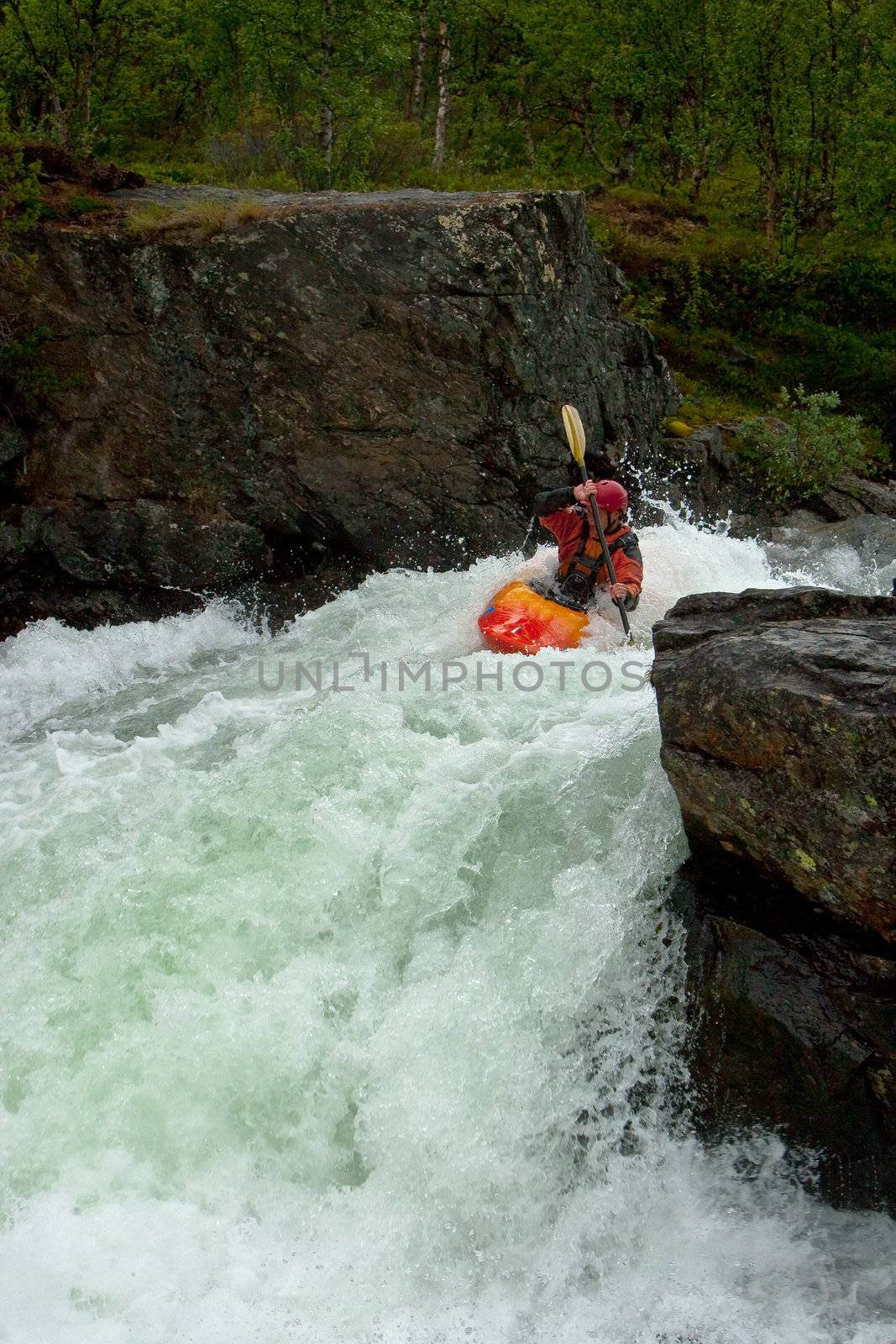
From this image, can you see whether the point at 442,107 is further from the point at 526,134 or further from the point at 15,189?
the point at 15,189

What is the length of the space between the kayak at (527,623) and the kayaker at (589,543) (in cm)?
27

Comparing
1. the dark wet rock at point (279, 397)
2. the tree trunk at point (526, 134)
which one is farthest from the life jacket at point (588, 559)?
the tree trunk at point (526, 134)

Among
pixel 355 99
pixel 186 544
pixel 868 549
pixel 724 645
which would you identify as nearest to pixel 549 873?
pixel 724 645

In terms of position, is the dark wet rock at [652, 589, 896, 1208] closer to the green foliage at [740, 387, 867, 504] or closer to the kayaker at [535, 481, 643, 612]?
the kayaker at [535, 481, 643, 612]

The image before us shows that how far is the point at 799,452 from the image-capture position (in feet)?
36.3

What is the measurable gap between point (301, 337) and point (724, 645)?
17.7 feet

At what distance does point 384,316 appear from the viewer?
7.84 m

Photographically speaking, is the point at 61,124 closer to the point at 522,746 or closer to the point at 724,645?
the point at 522,746

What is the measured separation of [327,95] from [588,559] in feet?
24.9

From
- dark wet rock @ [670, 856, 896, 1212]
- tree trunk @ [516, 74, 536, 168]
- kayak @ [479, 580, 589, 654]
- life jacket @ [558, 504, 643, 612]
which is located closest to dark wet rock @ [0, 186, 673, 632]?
life jacket @ [558, 504, 643, 612]

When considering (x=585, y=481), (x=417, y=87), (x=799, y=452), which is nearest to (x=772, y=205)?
(x=799, y=452)

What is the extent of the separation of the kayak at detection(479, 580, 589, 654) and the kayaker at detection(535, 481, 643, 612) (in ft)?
0.87

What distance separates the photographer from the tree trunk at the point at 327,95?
11.1m

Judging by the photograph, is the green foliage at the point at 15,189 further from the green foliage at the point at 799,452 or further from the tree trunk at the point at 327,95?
the green foliage at the point at 799,452
